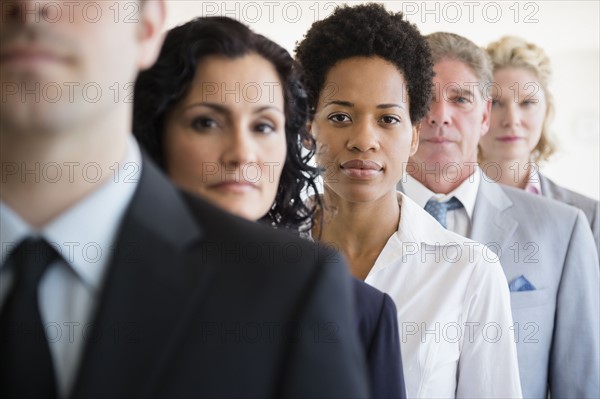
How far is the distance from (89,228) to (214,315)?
152 millimetres

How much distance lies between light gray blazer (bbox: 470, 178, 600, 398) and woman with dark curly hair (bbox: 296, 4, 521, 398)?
470mm

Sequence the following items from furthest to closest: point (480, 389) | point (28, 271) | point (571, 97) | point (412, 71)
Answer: point (571, 97)
point (412, 71)
point (480, 389)
point (28, 271)

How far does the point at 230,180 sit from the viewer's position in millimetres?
1294

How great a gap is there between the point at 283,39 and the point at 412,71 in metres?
5.65

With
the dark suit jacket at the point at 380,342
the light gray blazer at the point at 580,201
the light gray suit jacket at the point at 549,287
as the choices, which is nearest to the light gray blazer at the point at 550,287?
the light gray suit jacket at the point at 549,287

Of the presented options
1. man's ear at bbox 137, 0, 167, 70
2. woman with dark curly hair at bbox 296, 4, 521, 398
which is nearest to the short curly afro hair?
woman with dark curly hair at bbox 296, 4, 521, 398

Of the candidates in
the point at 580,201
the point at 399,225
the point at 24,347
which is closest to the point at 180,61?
the point at 24,347

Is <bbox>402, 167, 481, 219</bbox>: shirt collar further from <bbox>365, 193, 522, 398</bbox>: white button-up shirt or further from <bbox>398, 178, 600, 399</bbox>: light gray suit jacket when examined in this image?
<bbox>365, 193, 522, 398</bbox>: white button-up shirt

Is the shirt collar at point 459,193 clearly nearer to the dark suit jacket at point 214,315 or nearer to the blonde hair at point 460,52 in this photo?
the blonde hair at point 460,52

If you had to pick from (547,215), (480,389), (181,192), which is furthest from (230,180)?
(547,215)

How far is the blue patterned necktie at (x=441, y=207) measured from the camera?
2477mm

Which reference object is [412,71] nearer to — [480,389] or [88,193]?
[480,389]

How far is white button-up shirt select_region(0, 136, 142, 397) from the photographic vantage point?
2.73 feet

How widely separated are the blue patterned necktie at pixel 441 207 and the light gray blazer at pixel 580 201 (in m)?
0.54
